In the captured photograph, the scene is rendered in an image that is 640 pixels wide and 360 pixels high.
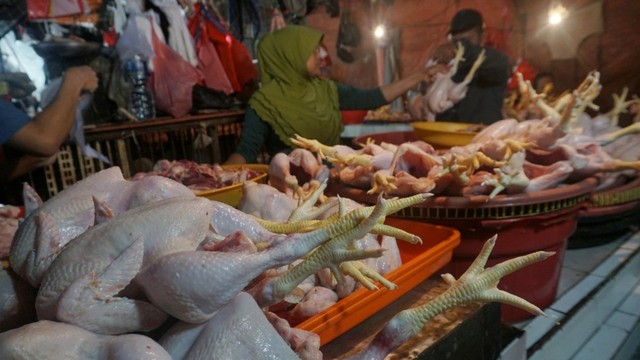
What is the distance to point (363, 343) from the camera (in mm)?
940

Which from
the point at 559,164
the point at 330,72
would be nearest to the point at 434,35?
the point at 330,72

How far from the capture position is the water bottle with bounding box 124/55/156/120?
3.72 m

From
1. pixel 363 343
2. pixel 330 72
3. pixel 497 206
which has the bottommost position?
pixel 363 343

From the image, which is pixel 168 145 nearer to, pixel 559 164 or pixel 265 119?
pixel 265 119

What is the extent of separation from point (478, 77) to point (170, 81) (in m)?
2.86

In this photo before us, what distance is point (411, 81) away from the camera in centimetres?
368

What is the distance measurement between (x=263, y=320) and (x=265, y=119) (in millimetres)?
2704

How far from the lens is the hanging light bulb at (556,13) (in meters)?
5.50

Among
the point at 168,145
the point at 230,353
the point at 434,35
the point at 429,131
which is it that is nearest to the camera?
the point at 230,353

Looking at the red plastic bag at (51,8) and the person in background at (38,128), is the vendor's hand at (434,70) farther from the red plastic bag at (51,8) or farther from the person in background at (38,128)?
the red plastic bag at (51,8)

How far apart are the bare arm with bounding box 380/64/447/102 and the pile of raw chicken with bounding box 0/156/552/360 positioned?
306 cm

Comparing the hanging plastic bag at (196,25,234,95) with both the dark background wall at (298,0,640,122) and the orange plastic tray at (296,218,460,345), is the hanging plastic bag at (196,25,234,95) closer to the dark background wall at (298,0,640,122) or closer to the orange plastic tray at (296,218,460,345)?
the dark background wall at (298,0,640,122)

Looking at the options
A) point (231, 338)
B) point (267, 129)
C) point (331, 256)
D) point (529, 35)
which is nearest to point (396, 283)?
point (331, 256)

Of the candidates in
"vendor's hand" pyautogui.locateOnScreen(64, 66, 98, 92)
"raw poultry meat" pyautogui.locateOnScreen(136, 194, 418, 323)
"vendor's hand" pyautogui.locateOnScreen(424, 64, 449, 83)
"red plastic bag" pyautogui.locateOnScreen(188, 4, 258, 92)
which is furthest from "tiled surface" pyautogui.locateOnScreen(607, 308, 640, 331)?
"red plastic bag" pyautogui.locateOnScreen(188, 4, 258, 92)
